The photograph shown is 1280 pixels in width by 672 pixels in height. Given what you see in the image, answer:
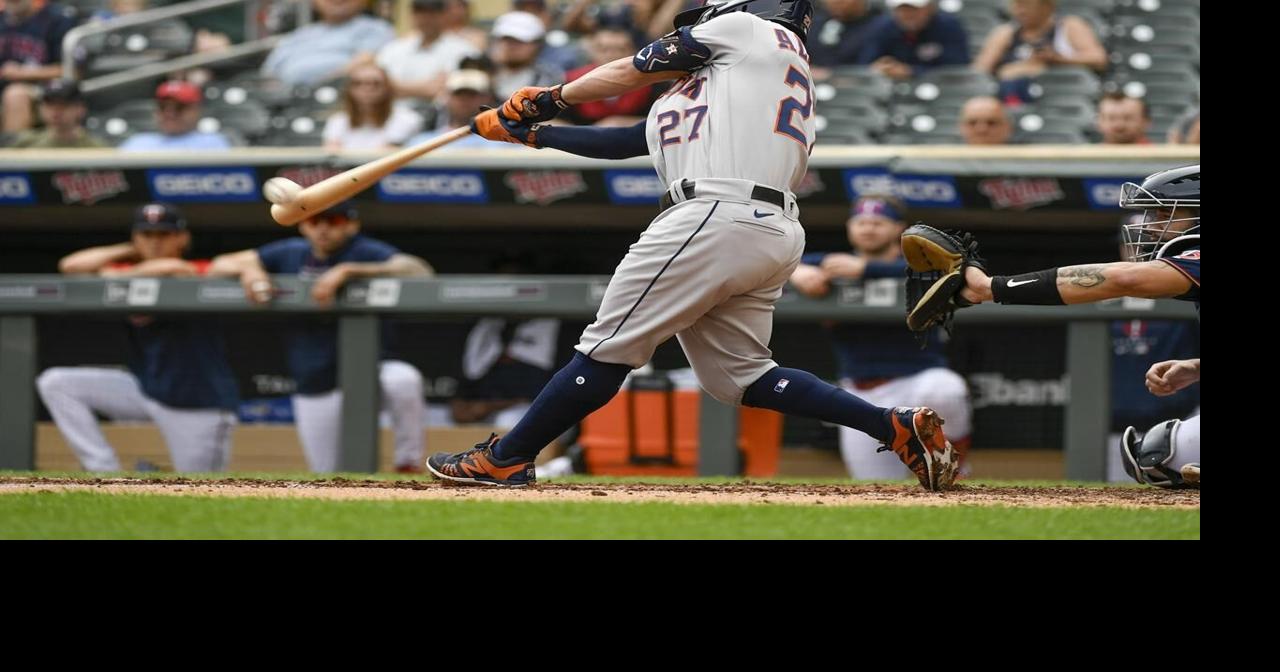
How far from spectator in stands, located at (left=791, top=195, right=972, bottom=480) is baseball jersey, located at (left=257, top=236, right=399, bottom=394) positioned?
5.42 ft

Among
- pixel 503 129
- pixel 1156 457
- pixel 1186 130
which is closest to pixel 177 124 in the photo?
pixel 503 129

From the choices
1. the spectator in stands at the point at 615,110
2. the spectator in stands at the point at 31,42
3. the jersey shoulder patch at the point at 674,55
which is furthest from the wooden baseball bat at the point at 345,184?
the spectator in stands at the point at 31,42

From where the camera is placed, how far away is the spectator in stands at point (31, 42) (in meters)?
9.02

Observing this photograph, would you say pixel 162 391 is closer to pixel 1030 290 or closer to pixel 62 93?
pixel 62 93

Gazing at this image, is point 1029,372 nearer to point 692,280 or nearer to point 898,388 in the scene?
point 898,388

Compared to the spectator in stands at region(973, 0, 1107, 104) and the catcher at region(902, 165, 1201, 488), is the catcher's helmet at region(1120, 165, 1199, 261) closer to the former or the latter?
the catcher at region(902, 165, 1201, 488)

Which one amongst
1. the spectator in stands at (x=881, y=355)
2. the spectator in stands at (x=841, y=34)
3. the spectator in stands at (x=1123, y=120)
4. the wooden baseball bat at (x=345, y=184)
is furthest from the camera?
the spectator in stands at (x=841, y=34)

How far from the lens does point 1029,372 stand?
19.0ft

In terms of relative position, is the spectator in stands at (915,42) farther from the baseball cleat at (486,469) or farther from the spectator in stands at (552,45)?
the baseball cleat at (486,469)

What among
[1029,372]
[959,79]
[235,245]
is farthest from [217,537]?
[959,79]

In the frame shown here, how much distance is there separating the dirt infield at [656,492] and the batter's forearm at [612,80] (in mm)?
979

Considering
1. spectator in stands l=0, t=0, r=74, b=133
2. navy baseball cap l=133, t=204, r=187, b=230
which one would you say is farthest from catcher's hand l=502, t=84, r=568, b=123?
spectator in stands l=0, t=0, r=74, b=133

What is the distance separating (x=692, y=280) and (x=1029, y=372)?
2389 mm

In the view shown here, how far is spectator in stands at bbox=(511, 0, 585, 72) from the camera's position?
7.77 m
